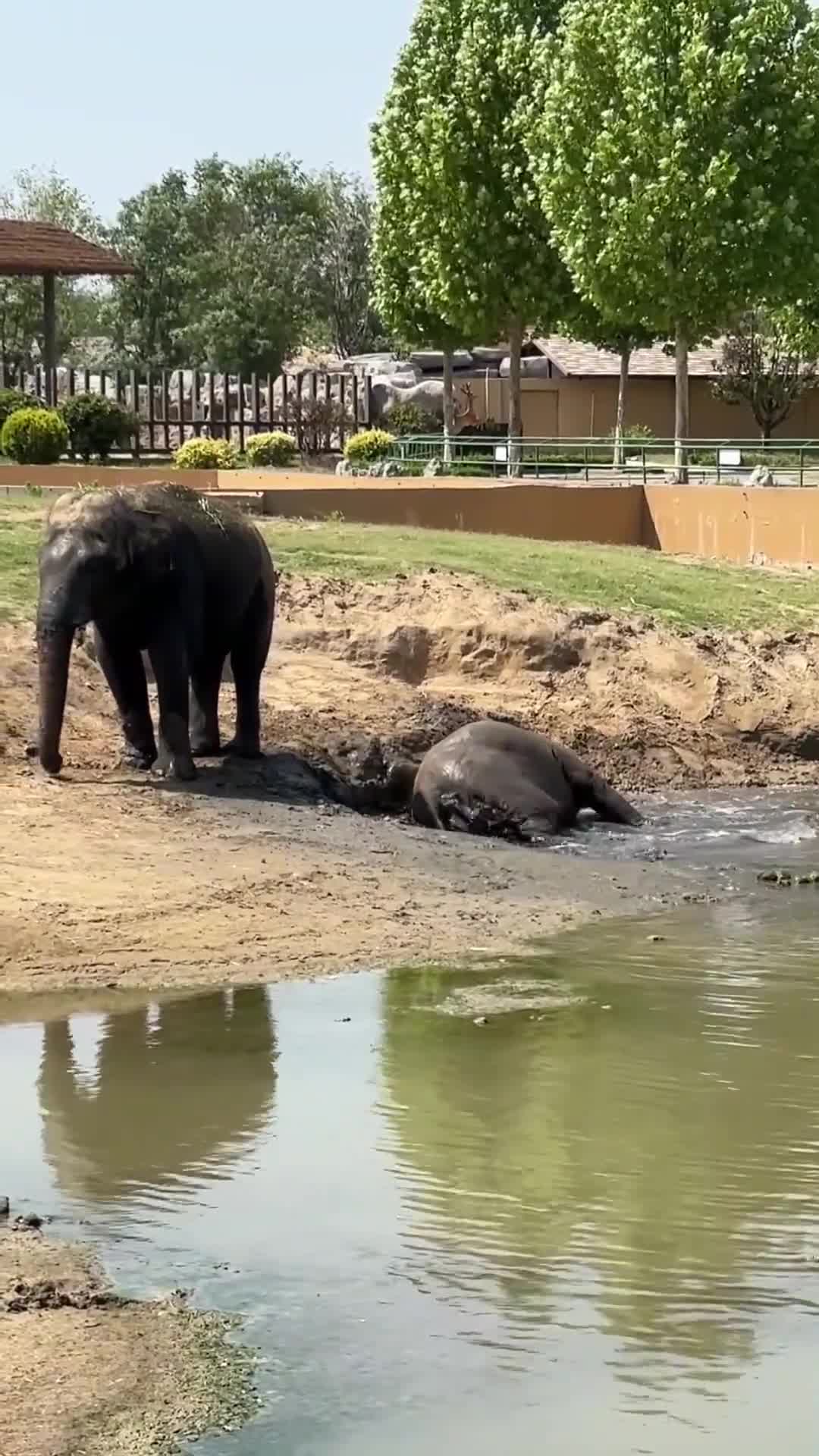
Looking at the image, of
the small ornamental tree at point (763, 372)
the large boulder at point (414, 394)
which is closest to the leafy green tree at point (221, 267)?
the large boulder at point (414, 394)

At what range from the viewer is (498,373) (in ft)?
198

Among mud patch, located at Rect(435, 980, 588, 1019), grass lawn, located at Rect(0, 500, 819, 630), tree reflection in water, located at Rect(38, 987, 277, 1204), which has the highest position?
grass lawn, located at Rect(0, 500, 819, 630)

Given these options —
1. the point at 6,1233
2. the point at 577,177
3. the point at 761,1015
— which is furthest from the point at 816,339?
the point at 6,1233

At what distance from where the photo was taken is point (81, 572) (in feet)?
43.8

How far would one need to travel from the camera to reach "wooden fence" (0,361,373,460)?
39.0 meters

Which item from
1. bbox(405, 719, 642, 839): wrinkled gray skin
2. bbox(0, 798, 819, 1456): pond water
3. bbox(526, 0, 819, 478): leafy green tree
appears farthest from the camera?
bbox(526, 0, 819, 478): leafy green tree

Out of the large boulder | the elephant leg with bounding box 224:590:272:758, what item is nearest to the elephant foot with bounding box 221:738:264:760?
the elephant leg with bounding box 224:590:272:758

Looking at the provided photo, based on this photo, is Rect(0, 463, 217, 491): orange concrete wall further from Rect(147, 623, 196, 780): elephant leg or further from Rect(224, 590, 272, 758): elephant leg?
Rect(147, 623, 196, 780): elephant leg

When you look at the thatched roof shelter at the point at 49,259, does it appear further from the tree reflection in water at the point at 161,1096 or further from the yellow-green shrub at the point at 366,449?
the tree reflection in water at the point at 161,1096

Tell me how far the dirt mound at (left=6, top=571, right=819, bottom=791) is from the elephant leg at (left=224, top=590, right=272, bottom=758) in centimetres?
106

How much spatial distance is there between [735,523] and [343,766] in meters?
10.8

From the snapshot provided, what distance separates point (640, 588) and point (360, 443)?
16.3 meters

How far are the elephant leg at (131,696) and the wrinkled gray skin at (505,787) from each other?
1.82 m

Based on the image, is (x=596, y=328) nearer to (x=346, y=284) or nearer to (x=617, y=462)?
(x=617, y=462)
